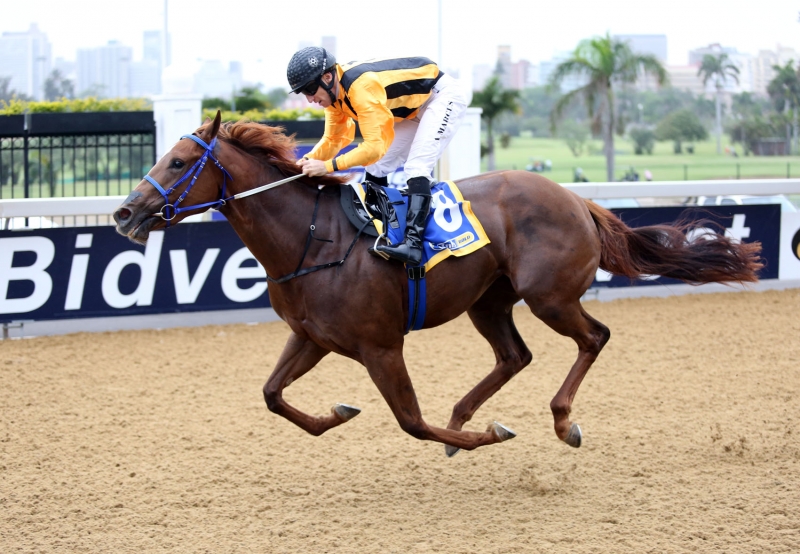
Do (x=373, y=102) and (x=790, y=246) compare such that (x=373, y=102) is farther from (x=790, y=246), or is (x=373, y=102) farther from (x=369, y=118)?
(x=790, y=246)

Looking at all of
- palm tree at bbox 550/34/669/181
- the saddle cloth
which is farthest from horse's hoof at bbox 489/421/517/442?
palm tree at bbox 550/34/669/181

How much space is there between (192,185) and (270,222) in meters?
0.44

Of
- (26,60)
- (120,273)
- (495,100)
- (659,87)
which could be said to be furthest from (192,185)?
(26,60)

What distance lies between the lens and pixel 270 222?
4258 mm

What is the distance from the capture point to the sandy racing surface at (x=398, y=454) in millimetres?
3994

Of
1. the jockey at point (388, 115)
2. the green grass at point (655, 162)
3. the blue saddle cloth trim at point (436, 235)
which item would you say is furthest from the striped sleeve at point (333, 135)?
the green grass at point (655, 162)

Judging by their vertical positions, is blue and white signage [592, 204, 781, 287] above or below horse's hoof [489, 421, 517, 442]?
above

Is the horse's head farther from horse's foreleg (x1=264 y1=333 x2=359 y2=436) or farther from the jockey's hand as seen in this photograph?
horse's foreleg (x1=264 y1=333 x2=359 y2=436)

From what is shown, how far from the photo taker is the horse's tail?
508cm

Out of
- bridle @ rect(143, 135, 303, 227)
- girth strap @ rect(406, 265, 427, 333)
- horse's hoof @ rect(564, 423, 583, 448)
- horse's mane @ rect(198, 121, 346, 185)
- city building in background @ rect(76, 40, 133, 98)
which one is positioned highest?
city building in background @ rect(76, 40, 133, 98)

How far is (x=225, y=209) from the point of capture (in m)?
4.25

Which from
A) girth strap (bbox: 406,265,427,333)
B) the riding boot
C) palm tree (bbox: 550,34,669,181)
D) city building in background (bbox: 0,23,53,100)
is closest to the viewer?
girth strap (bbox: 406,265,427,333)

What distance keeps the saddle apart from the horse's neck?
236 mm

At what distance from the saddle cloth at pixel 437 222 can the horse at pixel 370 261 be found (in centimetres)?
7
